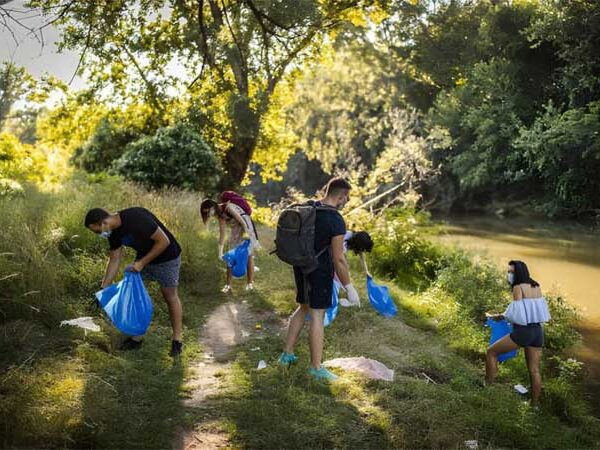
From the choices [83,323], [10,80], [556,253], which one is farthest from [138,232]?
[556,253]

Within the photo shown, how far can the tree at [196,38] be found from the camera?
8148mm

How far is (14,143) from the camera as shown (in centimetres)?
1375

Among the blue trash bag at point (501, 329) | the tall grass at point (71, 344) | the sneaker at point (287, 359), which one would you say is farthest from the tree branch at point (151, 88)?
the blue trash bag at point (501, 329)

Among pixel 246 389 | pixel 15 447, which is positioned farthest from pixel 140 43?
pixel 15 447

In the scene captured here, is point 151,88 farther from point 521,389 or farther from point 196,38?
point 521,389

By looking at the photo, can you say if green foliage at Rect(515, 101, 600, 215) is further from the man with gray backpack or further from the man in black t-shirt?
the man in black t-shirt

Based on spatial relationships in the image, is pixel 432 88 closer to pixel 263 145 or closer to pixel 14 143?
pixel 263 145

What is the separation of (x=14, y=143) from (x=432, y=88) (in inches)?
802

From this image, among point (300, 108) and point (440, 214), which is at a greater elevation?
point (300, 108)

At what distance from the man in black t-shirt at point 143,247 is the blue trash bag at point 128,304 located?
162 millimetres

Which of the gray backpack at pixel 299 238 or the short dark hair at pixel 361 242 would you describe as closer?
the gray backpack at pixel 299 238

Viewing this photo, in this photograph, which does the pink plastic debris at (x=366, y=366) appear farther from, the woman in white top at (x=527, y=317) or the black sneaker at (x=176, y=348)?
the black sneaker at (x=176, y=348)

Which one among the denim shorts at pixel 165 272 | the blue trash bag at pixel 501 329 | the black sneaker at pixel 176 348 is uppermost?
the denim shorts at pixel 165 272

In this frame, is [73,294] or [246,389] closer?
[246,389]
